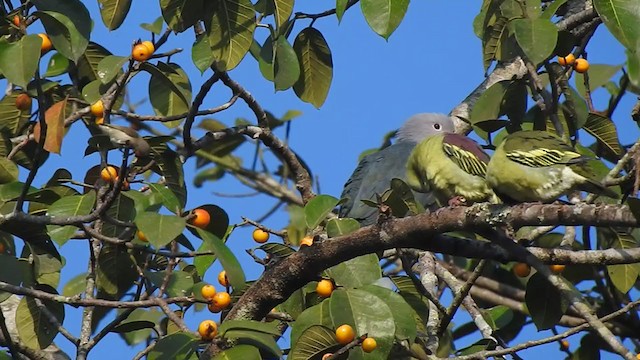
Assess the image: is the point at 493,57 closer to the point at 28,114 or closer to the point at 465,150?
the point at 465,150

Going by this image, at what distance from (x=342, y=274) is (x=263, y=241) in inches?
29.5

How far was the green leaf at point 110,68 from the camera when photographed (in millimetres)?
3086

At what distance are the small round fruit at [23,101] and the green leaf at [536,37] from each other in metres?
1.68

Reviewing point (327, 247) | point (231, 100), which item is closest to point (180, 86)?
point (231, 100)

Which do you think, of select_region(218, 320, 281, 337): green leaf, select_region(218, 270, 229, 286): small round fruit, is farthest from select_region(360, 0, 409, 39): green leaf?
select_region(218, 270, 229, 286): small round fruit

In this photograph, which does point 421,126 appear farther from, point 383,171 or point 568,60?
point 568,60

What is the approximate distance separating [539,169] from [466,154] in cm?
62

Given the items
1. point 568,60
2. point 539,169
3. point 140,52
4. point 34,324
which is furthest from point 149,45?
point 568,60

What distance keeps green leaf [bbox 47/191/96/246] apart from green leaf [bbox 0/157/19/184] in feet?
1.29

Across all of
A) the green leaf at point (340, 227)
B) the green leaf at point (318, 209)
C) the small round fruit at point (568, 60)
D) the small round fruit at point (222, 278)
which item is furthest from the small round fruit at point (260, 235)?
the small round fruit at point (568, 60)

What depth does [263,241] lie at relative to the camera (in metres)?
3.71

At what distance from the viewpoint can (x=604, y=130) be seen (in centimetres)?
405

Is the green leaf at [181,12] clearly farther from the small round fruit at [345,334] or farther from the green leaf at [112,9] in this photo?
the small round fruit at [345,334]

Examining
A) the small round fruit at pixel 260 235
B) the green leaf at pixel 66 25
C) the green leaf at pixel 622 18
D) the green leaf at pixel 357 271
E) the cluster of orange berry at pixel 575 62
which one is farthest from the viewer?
the cluster of orange berry at pixel 575 62
